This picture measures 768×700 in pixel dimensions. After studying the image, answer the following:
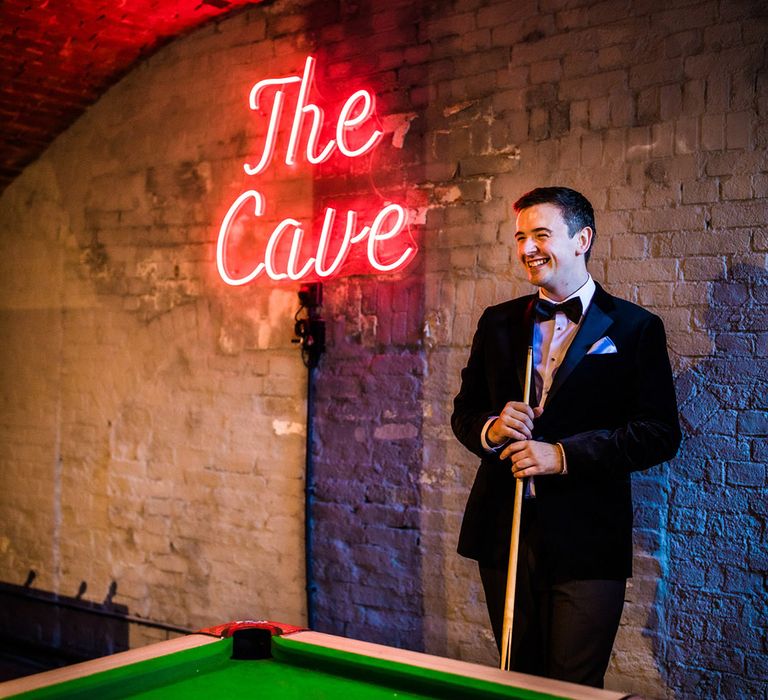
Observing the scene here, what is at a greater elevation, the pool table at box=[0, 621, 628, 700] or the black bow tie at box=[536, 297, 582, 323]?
the black bow tie at box=[536, 297, 582, 323]

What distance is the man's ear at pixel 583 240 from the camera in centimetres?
278

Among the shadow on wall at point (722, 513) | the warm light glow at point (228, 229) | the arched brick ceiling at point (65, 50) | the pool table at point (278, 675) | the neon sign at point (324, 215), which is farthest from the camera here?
the arched brick ceiling at point (65, 50)

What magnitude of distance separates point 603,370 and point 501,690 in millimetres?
1139

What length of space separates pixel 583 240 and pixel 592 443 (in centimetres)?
68

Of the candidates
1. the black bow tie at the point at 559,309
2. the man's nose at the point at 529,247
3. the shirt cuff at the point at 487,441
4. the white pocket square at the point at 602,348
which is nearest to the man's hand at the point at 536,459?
the shirt cuff at the point at 487,441

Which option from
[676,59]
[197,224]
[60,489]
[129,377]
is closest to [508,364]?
[676,59]

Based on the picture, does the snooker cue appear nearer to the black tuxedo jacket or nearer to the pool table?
the black tuxedo jacket

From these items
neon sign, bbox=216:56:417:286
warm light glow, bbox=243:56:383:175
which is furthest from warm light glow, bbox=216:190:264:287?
warm light glow, bbox=243:56:383:175

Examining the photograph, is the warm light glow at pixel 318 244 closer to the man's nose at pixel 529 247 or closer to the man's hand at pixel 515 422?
the man's nose at pixel 529 247

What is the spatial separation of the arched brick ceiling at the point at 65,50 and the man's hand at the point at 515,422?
9.54 ft

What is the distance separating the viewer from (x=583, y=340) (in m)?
2.63

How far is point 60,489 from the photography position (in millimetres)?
5113

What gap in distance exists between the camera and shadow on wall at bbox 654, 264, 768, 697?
3098 millimetres

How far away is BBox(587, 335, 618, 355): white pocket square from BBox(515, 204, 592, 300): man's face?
0.22 m
